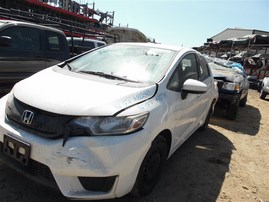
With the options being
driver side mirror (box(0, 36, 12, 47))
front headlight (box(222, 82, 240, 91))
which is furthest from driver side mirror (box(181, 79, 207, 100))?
front headlight (box(222, 82, 240, 91))

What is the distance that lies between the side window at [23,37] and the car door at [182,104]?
3291 millimetres

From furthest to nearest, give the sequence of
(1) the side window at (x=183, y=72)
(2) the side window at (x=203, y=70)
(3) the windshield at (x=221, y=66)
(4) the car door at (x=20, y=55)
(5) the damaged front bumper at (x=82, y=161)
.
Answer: (3) the windshield at (x=221, y=66) < (4) the car door at (x=20, y=55) < (2) the side window at (x=203, y=70) < (1) the side window at (x=183, y=72) < (5) the damaged front bumper at (x=82, y=161)

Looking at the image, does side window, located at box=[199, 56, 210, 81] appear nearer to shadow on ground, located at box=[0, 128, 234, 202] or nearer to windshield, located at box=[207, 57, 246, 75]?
shadow on ground, located at box=[0, 128, 234, 202]

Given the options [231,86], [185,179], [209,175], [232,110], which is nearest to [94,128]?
[185,179]

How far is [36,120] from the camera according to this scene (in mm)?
2574

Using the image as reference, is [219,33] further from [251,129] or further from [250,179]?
[250,179]

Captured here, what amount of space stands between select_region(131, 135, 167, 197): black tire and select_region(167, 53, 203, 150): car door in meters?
0.29

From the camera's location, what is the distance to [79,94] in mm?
2766

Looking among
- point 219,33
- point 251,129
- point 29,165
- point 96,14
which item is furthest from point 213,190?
point 219,33

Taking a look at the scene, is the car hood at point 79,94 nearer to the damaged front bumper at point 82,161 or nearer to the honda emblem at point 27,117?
the honda emblem at point 27,117

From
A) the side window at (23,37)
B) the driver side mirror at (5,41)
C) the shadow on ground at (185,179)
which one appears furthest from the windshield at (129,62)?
the side window at (23,37)

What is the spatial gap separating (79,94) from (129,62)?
1131 millimetres

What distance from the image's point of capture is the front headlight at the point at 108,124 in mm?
2500

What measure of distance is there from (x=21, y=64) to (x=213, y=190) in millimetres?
4175
